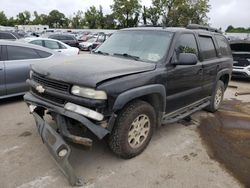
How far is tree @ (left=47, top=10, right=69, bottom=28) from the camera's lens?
99.1 metres

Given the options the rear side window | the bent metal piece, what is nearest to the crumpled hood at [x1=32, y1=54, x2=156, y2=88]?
the bent metal piece

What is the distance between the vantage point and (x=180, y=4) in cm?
4162

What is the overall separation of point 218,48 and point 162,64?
247 cm

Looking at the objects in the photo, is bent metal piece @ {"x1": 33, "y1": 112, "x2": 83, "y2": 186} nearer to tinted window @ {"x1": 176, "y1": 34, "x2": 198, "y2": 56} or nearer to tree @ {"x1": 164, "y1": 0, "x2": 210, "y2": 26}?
tinted window @ {"x1": 176, "y1": 34, "x2": 198, "y2": 56}

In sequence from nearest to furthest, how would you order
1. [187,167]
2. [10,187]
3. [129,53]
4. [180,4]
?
[10,187], [187,167], [129,53], [180,4]

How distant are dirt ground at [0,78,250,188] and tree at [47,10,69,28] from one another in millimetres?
100993

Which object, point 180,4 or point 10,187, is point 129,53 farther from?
point 180,4

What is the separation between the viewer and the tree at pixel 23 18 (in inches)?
3996

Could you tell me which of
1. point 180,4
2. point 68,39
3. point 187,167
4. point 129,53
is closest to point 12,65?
point 129,53

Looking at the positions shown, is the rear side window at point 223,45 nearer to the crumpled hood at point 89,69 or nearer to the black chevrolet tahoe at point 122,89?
the black chevrolet tahoe at point 122,89

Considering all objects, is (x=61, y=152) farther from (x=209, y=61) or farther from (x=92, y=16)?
(x=92, y=16)

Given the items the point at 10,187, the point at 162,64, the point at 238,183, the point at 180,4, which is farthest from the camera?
the point at 180,4

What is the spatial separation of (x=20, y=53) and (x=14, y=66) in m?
0.43

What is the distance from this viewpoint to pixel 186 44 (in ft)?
15.6
